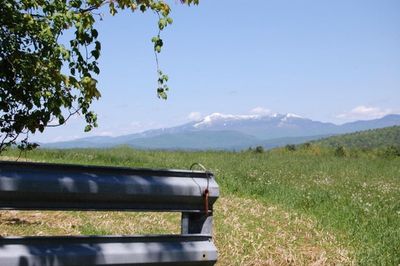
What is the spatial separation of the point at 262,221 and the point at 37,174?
628 centimetres

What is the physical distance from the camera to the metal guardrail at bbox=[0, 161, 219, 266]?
2641 mm

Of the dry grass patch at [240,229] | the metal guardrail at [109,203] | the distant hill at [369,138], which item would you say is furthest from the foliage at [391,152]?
the distant hill at [369,138]

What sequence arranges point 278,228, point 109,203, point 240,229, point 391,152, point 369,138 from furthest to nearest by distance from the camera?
point 369,138 < point 391,152 < point 278,228 < point 240,229 < point 109,203

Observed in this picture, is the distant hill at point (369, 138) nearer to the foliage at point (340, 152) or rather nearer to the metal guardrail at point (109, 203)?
the foliage at point (340, 152)

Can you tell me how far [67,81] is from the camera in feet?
18.2

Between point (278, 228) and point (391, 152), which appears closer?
point (278, 228)

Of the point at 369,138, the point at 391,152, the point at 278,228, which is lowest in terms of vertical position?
the point at 391,152

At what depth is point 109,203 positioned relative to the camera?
292cm

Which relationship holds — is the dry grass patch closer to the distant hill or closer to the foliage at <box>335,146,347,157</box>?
the foliage at <box>335,146,347,157</box>

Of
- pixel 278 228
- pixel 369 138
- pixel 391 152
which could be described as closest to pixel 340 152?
pixel 391 152

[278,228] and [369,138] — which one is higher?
[369,138]

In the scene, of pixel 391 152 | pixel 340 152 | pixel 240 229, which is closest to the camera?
pixel 240 229

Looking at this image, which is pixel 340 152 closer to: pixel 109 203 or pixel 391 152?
pixel 391 152

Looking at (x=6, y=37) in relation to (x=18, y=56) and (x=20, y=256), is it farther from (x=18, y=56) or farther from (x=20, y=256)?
(x=20, y=256)
